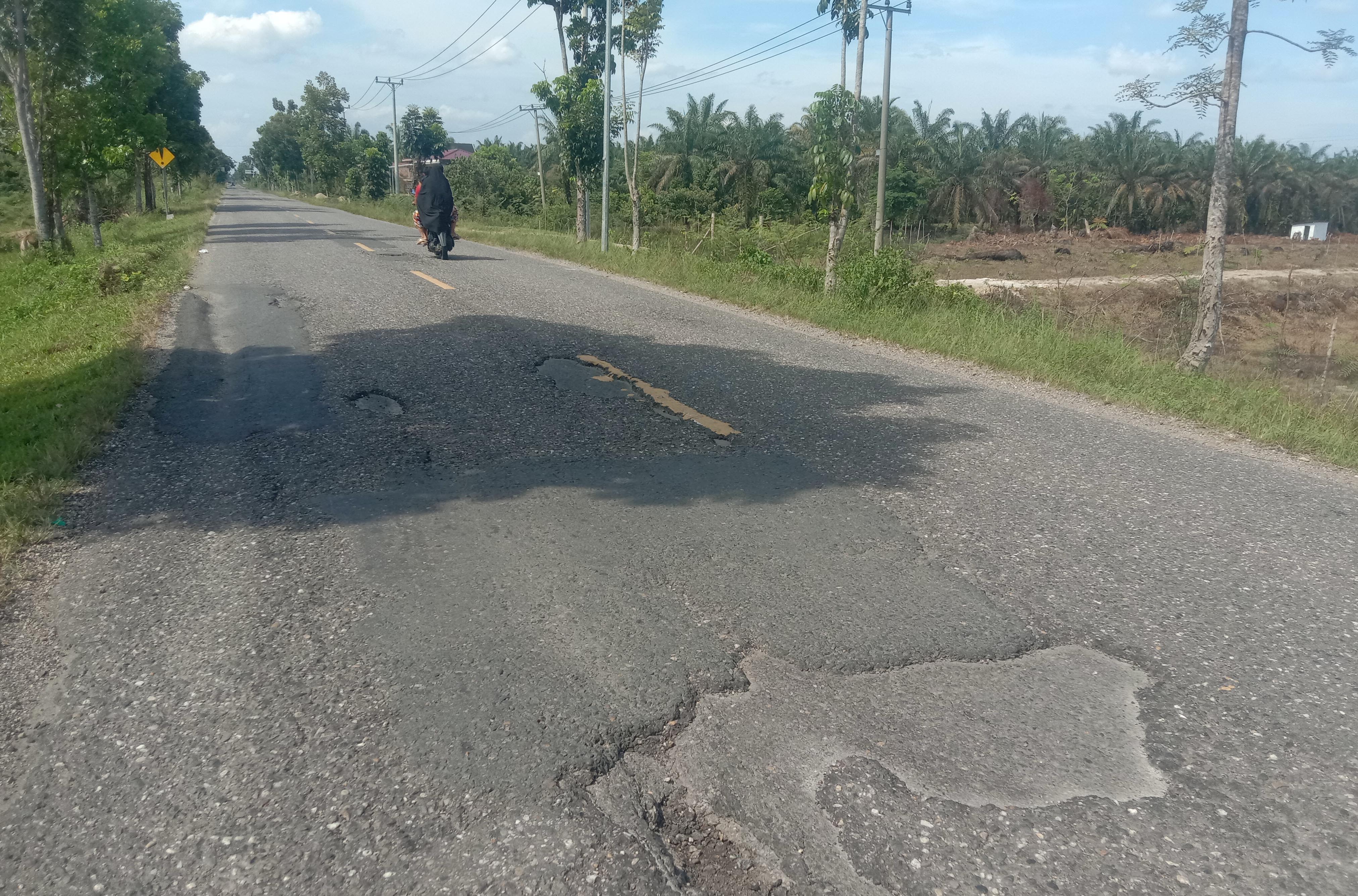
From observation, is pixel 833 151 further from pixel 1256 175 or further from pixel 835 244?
pixel 1256 175

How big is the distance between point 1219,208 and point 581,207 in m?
22.3

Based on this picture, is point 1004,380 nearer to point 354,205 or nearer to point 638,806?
point 638,806

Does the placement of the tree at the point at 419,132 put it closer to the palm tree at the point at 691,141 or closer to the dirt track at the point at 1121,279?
the palm tree at the point at 691,141

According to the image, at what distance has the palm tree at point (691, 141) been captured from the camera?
5441cm

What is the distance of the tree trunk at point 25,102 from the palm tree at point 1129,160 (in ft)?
173

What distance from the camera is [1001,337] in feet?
36.6

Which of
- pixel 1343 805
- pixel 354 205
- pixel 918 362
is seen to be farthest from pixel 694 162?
pixel 1343 805

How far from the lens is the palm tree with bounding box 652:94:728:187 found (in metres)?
54.4

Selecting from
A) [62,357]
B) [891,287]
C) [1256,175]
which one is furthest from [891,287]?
[1256,175]

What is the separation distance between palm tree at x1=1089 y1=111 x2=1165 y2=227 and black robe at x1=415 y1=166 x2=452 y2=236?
159ft

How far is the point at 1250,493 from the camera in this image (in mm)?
5879

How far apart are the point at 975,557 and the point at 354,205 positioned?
55.3 metres

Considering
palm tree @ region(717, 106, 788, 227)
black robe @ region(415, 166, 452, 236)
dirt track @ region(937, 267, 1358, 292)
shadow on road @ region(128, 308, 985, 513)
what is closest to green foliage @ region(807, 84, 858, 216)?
shadow on road @ region(128, 308, 985, 513)

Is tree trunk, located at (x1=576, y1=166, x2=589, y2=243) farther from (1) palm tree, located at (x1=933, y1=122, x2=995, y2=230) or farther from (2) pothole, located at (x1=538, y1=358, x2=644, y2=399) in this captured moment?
(1) palm tree, located at (x1=933, y1=122, x2=995, y2=230)
